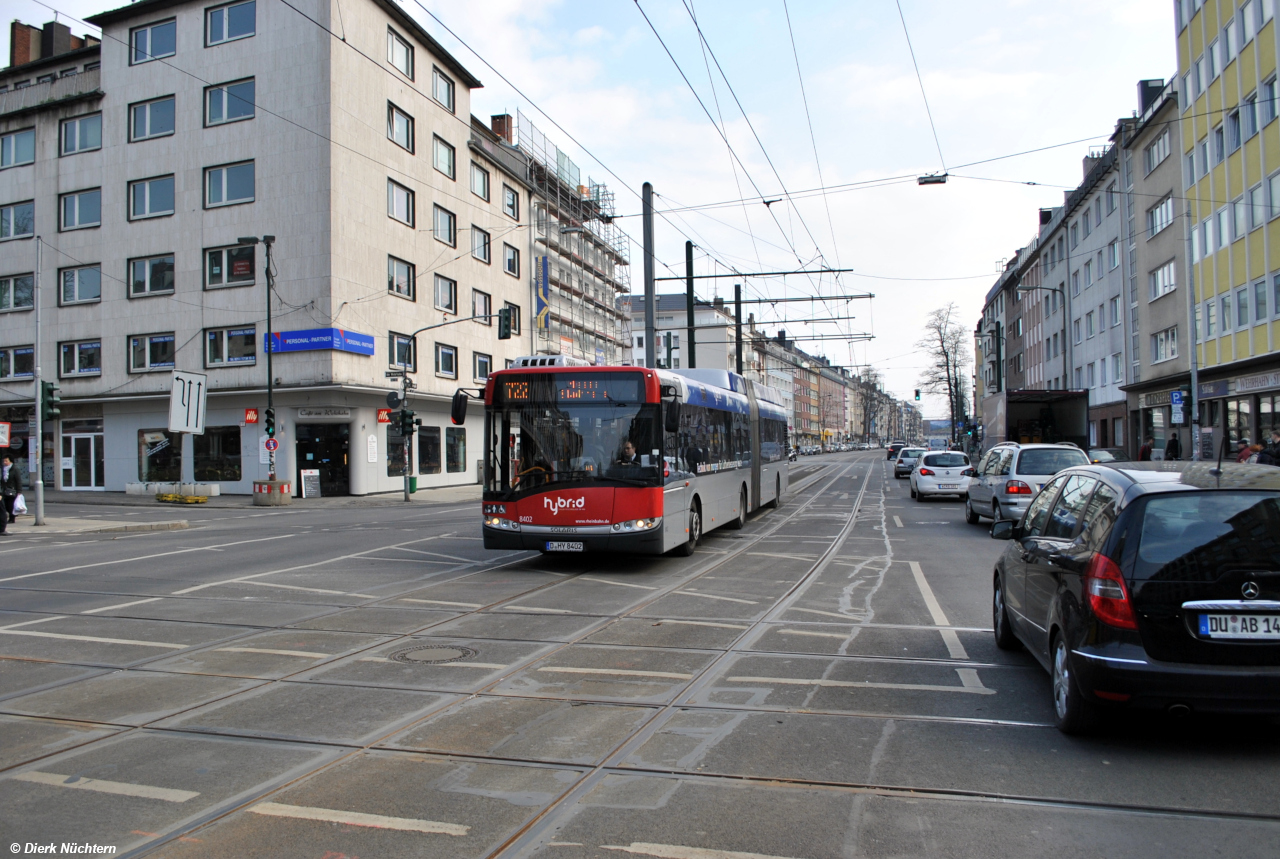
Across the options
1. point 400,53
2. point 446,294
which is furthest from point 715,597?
point 400,53

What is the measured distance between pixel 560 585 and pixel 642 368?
312cm

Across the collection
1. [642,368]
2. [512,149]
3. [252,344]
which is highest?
[512,149]

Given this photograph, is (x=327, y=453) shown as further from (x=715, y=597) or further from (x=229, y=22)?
(x=715, y=597)

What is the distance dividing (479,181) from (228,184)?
13.0 meters

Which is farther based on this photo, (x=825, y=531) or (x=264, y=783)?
(x=825, y=531)

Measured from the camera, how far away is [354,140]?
118 feet

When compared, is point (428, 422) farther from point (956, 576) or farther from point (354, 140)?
point (956, 576)

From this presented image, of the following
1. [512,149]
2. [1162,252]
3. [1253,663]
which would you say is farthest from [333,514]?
[1162,252]

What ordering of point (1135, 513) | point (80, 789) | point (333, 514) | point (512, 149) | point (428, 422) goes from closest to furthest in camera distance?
point (80, 789), point (1135, 513), point (333, 514), point (428, 422), point (512, 149)

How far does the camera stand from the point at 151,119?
3912 centimetres

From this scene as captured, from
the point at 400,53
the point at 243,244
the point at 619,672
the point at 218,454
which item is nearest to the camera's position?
the point at 619,672

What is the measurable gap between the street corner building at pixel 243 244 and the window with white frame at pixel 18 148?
0.09m

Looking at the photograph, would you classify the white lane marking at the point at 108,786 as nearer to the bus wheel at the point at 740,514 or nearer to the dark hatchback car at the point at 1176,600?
the dark hatchback car at the point at 1176,600

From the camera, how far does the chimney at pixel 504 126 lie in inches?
2126
